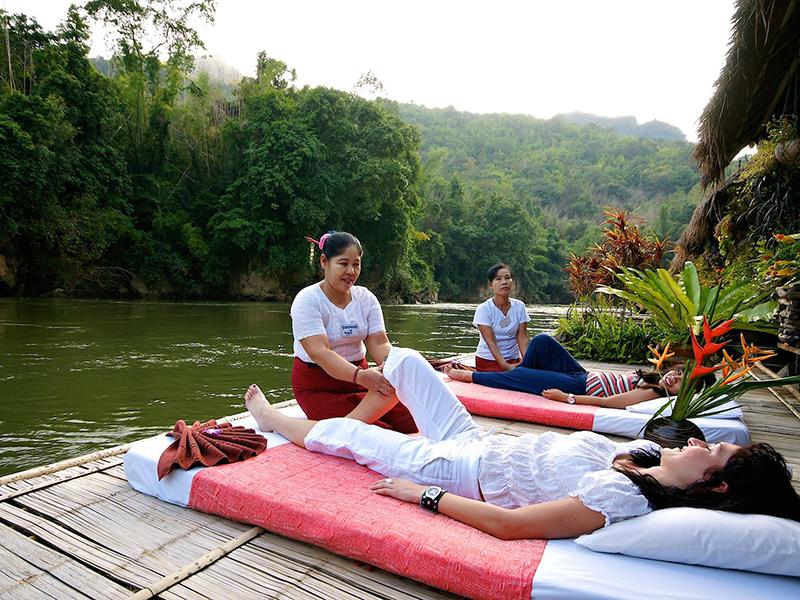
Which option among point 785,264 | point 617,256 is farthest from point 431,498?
point 617,256

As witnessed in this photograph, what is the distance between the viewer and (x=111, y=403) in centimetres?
509

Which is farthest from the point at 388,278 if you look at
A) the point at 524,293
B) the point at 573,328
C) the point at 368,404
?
the point at 368,404

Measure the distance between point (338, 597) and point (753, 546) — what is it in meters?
1.14

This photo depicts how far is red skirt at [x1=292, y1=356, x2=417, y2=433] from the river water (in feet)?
6.81

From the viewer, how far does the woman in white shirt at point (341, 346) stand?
255cm

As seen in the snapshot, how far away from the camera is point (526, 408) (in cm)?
346

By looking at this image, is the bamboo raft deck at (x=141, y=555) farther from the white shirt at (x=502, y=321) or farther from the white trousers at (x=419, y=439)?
the white shirt at (x=502, y=321)

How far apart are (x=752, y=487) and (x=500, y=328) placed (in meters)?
3.15

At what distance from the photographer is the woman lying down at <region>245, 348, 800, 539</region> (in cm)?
148

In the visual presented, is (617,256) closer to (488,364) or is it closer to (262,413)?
(488,364)

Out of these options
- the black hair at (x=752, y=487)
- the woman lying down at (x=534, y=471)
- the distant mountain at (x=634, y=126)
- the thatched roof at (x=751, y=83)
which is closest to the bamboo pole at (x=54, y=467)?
the woman lying down at (x=534, y=471)

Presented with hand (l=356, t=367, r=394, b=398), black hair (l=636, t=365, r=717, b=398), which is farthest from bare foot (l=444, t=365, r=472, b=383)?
hand (l=356, t=367, r=394, b=398)

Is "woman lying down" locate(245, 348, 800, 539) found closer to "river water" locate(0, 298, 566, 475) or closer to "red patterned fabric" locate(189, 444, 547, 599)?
"red patterned fabric" locate(189, 444, 547, 599)

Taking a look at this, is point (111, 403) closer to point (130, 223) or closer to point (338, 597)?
point (338, 597)
